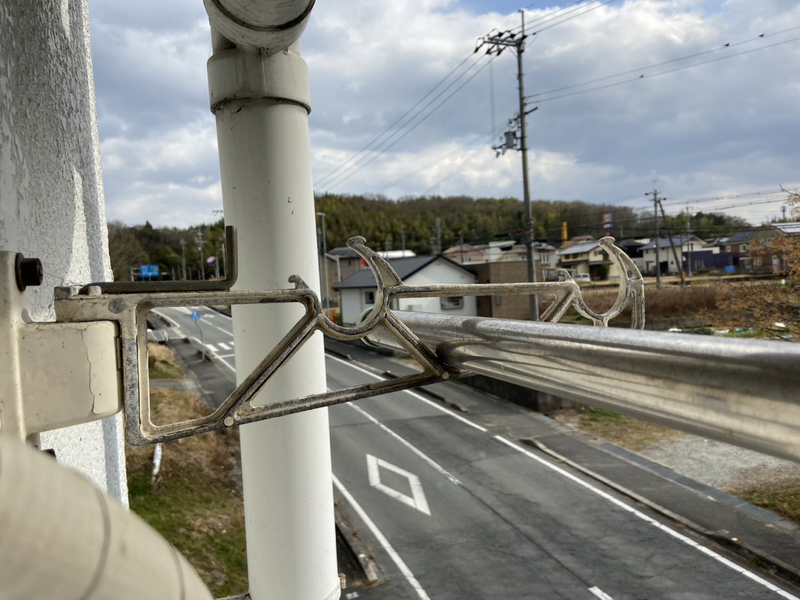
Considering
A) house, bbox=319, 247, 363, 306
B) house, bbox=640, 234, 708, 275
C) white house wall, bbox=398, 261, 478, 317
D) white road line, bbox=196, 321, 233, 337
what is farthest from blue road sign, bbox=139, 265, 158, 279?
house, bbox=640, 234, 708, 275

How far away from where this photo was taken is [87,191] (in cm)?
286

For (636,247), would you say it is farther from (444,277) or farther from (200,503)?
(200,503)

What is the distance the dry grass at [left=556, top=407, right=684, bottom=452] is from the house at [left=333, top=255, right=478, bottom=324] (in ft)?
24.3

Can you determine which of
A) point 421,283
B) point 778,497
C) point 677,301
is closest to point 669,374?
point 778,497

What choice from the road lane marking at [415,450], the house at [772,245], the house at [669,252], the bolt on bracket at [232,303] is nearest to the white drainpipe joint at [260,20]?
the bolt on bracket at [232,303]

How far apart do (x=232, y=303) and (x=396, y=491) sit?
10942 mm

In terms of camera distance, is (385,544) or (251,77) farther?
(385,544)

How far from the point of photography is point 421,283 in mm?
25453

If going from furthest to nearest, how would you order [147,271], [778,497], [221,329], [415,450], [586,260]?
[586,260] → [221,329] → [147,271] → [415,450] → [778,497]

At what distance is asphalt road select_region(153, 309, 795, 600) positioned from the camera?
325 inches

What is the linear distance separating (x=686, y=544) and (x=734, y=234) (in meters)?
32.2

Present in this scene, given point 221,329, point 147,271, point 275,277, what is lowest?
point 221,329

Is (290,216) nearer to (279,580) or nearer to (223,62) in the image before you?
(223,62)

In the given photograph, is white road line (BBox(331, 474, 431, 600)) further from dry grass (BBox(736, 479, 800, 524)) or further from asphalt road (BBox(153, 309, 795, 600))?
dry grass (BBox(736, 479, 800, 524))
